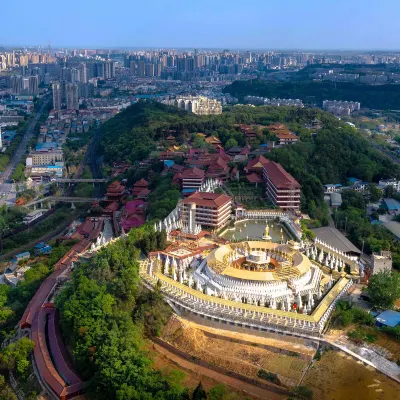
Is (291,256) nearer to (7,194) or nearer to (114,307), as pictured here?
(114,307)

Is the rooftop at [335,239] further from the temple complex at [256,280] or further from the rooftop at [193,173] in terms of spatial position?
the rooftop at [193,173]

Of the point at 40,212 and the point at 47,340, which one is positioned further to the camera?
the point at 40,212

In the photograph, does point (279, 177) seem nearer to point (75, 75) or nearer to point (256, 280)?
point (256, 280)

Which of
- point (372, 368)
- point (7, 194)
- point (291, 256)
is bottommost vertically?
point (7, 194)

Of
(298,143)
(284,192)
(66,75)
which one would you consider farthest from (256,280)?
(66,75)

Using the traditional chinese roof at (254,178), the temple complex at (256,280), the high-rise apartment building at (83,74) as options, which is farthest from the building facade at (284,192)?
the high-rise apartment building at (83,74)

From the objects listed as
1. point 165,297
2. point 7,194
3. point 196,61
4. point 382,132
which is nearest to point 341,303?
point 165,297

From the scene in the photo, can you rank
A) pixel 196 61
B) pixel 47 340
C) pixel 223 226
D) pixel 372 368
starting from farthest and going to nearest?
pixel 196 61, pixel 223 226, pixel 47 340, pixel 372 368
